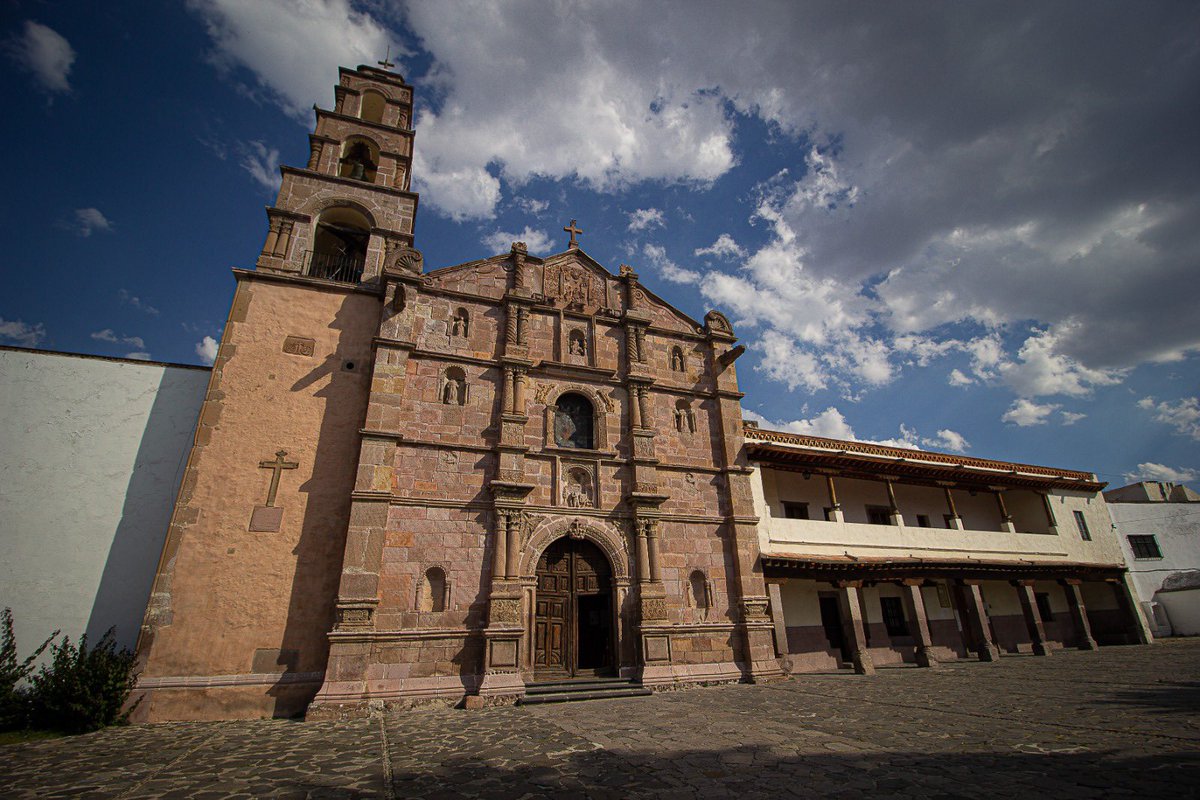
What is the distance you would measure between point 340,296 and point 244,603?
7078mm

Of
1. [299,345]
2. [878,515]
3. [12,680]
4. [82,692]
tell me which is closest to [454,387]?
[299,345]

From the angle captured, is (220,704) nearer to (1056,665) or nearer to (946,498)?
(1056,665)

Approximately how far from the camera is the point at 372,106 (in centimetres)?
1753

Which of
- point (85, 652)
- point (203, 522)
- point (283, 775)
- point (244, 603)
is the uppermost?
point (203, 522)

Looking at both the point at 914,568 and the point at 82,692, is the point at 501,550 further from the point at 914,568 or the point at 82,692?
the point at 914,568

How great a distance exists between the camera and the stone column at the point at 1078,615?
64.9 feet

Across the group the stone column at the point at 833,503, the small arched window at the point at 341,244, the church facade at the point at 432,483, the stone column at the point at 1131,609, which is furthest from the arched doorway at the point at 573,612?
the stone column at the point at 1131,609

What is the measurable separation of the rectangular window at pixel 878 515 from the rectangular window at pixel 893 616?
256cm

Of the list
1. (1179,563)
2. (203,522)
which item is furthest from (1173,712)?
(1179,563)

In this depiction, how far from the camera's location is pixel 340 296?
43.7 feet

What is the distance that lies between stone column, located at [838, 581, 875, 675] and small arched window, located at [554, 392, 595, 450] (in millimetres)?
8673

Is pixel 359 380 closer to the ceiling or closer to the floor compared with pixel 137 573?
closer to the ceiling

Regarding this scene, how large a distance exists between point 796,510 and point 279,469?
14.9 metres

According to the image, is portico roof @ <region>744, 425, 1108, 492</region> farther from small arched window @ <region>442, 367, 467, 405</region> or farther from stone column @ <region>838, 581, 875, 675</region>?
small arched window @ <region>442, 367, 467, 405</region>
